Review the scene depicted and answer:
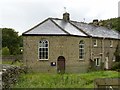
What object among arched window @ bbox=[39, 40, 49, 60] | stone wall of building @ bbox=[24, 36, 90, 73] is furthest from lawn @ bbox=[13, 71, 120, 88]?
arched window @ bbox=[39, 40, 49, 60]

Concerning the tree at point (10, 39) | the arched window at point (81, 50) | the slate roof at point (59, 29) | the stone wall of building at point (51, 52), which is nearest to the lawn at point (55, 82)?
the stone wall of building at point (51, 52)

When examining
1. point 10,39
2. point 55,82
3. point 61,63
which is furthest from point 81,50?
point 10,39

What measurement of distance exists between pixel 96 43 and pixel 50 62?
8294 millimetres

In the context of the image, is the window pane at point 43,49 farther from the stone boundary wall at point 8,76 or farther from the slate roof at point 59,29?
the stone boundary wall at point 8,76

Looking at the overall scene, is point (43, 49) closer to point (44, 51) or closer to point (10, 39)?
point (44, 51)

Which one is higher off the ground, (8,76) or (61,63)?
(61,63)

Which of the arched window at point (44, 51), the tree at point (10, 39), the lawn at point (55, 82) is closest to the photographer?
the lawn at point (55, 82)

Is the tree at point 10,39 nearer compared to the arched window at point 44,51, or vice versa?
the arched window at point 44,51

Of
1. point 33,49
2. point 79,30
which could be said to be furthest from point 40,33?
point 79,30

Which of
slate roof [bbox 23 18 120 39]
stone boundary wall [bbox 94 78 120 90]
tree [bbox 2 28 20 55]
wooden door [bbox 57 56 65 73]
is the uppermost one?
tree [bbox 2 28 20 55]

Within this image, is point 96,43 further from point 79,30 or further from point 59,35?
point 59,35

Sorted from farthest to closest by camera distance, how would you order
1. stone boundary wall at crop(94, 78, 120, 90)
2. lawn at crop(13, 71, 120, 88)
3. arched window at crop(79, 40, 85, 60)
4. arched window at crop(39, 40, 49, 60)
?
arched window at crop(79, 40, 85, 60)
arched window at crop(39, 40, 49, 60)
stone boundary wall at crop(94, 78, 120, 90)
lawn at crop(13, 71, 120, 88)

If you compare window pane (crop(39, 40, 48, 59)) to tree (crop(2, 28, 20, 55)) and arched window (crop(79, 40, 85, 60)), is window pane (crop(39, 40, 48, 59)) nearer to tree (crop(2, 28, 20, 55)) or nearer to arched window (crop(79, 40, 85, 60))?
arched window (crop(79, 40, 85, 60))

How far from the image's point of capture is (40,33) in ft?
130
